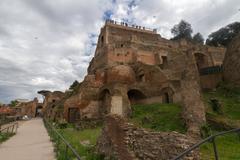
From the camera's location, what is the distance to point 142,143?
7344 mm

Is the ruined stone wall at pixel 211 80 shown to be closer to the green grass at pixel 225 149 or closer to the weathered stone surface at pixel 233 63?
the weathered stone surface at pixel 233 63

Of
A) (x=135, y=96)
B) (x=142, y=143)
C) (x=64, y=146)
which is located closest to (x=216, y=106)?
(x=142, y=143)

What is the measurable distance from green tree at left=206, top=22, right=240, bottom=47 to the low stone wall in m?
48.1

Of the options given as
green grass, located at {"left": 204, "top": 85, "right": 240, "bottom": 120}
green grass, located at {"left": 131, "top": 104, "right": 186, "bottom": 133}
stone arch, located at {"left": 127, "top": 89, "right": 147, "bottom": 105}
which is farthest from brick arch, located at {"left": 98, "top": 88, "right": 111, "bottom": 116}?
green grass, located at {"left": 204, "top": 85, "right": 240, "bottom": 120}

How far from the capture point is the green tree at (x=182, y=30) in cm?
5453

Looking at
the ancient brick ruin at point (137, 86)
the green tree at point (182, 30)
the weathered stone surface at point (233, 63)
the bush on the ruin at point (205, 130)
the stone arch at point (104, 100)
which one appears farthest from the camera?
the green tree at point (182, 30)

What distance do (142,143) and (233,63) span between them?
66.2 feet

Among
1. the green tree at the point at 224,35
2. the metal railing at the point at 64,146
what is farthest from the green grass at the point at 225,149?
the green tree at the point at 224,35

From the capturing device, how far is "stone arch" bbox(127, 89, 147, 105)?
2539 cm

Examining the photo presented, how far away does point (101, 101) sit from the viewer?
24484 mm

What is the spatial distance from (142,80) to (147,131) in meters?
20.2

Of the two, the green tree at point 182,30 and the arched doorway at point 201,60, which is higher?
the green tree at point 182,30

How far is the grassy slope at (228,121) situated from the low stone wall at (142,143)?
1.37m

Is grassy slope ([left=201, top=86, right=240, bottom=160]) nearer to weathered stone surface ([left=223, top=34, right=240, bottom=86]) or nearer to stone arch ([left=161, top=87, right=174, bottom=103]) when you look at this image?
weathered stone surface ([left=223, top=34, right=240, bottom=86])
